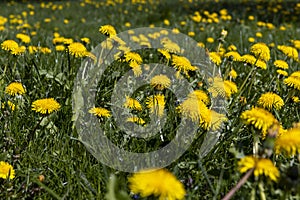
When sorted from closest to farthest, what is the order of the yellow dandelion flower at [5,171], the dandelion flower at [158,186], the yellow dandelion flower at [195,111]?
1. the dandelion flower at [158,186]
2. the yellow dandelion flower at [5,171]
3. the yellow dandelion flower at [195,111]

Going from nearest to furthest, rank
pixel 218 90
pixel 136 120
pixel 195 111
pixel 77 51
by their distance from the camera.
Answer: pixel 195 111, pixel 136 120, pixel 218 90, pixel 77 51

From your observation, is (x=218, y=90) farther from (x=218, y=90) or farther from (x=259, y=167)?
(x=259, y=167)

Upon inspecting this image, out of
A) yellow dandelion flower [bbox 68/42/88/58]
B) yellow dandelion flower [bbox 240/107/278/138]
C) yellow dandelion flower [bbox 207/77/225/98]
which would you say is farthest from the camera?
yellow dandelion flower [bbox 68/42/88/58]

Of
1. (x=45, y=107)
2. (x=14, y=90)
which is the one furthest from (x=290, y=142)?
(x=14, y=90)

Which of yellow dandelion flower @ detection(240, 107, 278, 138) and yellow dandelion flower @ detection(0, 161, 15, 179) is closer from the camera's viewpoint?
yellow dandelion flower @ detection(240, 107, 278, 138)

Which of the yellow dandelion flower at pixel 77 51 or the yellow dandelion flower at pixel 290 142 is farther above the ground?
the yellow dandelion flower at pixel 77 51

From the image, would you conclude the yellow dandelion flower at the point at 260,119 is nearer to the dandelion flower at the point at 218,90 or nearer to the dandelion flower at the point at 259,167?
the dandelion flower at the point at 259,167

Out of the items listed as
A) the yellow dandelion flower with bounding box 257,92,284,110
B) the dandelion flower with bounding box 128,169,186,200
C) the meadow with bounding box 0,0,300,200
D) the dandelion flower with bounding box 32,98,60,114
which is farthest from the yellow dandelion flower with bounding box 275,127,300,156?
the dandelion flower with bounding box 32,98,60,114

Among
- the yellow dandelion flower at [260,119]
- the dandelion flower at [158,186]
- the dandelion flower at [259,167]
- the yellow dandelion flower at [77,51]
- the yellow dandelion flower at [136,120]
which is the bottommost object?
the dandelion flower at [158,186]

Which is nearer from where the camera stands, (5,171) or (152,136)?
(5,171)

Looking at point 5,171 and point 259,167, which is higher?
point 5,171

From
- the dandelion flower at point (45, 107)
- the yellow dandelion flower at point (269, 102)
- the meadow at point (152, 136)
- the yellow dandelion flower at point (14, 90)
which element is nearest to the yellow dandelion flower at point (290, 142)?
the meadow at point (152, 136)

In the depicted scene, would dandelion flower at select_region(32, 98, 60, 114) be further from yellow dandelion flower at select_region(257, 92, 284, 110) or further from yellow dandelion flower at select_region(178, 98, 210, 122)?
yellow dandelion flower at select_region(257, 92, 284, 110)

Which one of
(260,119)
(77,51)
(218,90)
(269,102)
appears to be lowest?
(260,119)
